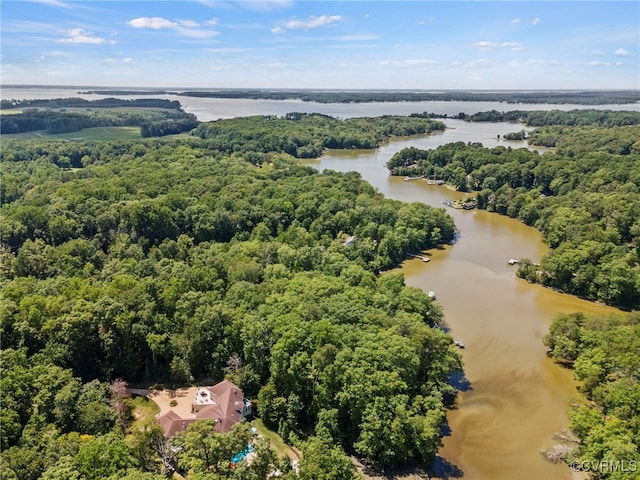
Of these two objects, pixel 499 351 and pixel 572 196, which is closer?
pixel 499 351

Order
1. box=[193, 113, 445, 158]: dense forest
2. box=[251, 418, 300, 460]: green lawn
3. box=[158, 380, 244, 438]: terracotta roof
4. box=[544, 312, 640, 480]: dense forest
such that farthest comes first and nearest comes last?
box=[193, 113, 445, 158]: dense forest < box=[158, 380, 244, 438]: terracotta roof < box=[251, 418, 300, 460]: green lawn < box=[544, 312, 640, 480]: dense forest

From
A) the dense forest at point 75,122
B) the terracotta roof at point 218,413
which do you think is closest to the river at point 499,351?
the terracotta roof at point 218,413

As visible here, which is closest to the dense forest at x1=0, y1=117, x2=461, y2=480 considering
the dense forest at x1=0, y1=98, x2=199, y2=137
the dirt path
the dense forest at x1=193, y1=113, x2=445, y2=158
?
the dirt path

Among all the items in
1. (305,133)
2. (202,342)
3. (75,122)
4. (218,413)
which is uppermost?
(75,122)

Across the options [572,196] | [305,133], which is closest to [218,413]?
[572,196]

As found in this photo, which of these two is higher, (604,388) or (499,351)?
(604,388)

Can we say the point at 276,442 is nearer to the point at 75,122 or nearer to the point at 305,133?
the point at 305,133

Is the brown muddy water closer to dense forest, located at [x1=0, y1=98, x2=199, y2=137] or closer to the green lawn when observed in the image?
the green lawn

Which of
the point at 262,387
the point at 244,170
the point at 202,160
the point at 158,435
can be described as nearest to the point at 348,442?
the point at 262,387
